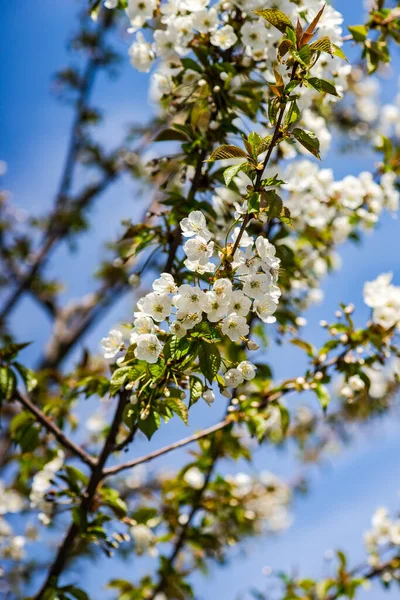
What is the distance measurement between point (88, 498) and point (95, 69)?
4924mm

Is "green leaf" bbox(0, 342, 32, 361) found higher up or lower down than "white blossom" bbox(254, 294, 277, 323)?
higher up

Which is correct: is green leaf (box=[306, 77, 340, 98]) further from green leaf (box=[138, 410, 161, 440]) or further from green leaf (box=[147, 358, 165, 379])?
green leaf (box=[138, 410, 161, 440])

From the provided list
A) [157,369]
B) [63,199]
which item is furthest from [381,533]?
[63,199]

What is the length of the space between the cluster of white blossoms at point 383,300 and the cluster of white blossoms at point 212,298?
990 millimetres

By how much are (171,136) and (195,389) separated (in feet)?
3.16

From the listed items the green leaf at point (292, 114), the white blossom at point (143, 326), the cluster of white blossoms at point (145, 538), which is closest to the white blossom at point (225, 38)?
the green leaf at point (292, 114)

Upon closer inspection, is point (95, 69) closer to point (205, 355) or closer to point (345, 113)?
point (345, 113)

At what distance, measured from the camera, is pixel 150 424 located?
159 cm

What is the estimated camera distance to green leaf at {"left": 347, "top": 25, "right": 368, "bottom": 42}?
7.12 ft

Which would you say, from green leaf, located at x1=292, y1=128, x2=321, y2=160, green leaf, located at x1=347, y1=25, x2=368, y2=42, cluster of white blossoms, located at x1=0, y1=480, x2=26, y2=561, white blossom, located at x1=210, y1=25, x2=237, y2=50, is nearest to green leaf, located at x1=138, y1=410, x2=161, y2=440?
green leaf, located at x1=292, y1=128, x2=321, y2=160

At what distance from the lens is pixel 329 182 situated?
2785 millimetres

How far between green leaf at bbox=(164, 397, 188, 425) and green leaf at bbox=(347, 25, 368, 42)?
162 cm

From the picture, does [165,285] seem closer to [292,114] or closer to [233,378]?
[233,378]

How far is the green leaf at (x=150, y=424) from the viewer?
1.57 m
